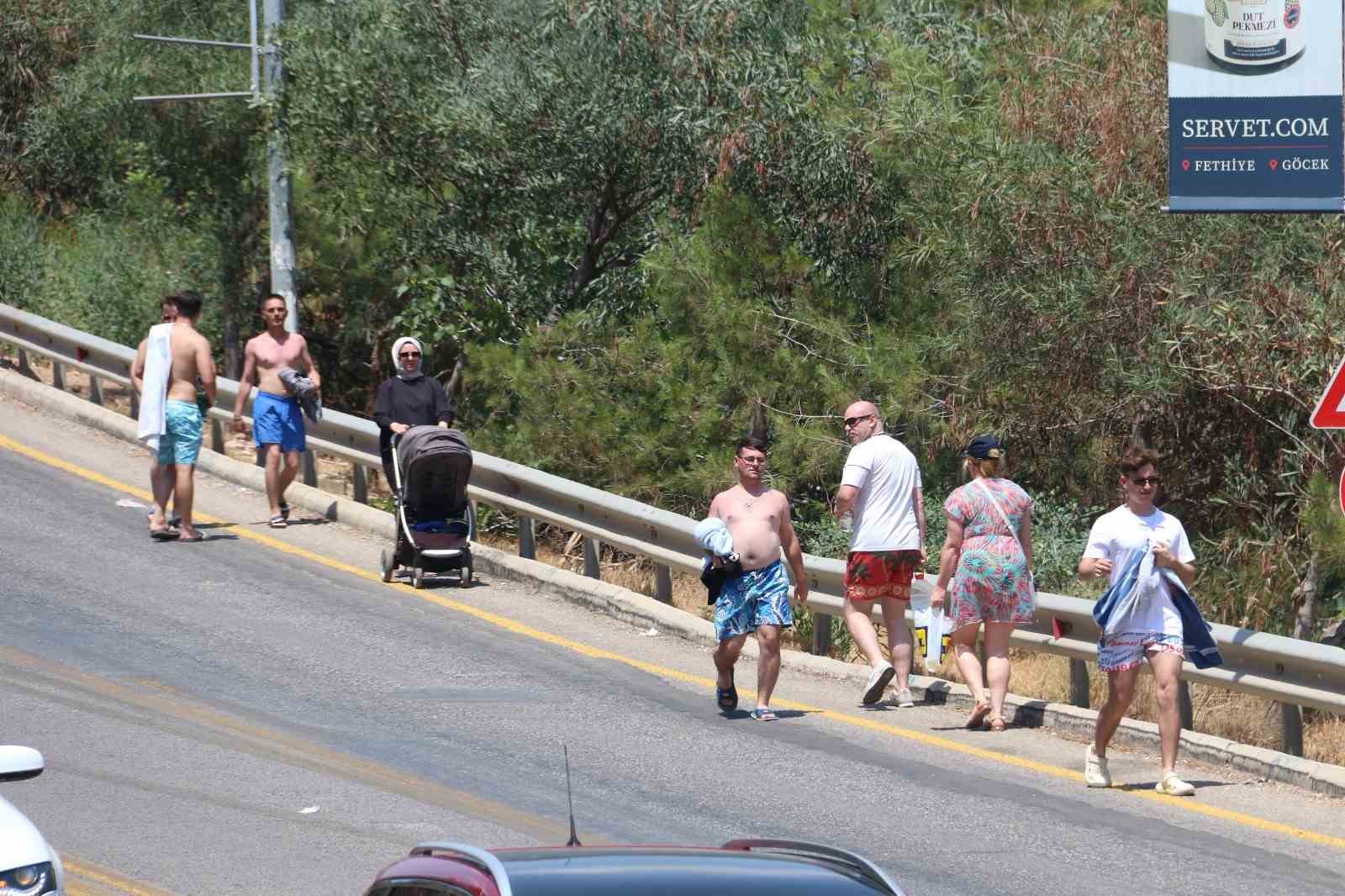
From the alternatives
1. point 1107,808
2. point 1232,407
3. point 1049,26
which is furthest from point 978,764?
point 1049,26

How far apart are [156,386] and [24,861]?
8.57 m

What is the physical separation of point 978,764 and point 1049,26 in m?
10.3

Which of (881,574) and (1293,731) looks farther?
(881,574)

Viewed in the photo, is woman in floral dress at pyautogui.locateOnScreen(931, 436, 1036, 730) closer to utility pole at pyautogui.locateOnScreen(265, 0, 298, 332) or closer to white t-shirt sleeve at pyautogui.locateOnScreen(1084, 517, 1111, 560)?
white t-shirt sleeve at pyautogui.locateOnScreen(1084, 517, 1111, 560)

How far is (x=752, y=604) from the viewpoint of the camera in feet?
35.2

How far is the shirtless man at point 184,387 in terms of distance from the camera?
14062mm

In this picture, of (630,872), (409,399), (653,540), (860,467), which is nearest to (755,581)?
(860,467)

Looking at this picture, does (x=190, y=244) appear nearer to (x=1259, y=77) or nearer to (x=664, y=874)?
(x=1259, y=77)

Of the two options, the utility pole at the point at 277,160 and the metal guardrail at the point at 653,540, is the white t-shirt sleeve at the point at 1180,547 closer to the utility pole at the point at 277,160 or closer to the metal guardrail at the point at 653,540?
the metal guardrail at the point at 653,540

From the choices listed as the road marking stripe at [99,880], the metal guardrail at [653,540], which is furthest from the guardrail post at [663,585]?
the road marking stripe at [99,880]

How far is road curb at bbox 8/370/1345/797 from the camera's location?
9.77 meters

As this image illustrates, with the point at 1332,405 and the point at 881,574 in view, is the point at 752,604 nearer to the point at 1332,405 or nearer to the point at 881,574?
the point at 881,574

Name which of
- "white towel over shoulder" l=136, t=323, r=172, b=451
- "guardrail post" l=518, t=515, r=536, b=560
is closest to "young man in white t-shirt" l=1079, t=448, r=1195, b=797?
"guardrail post" l=518, t=515, r=536, b=560

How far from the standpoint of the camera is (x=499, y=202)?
2006cm
